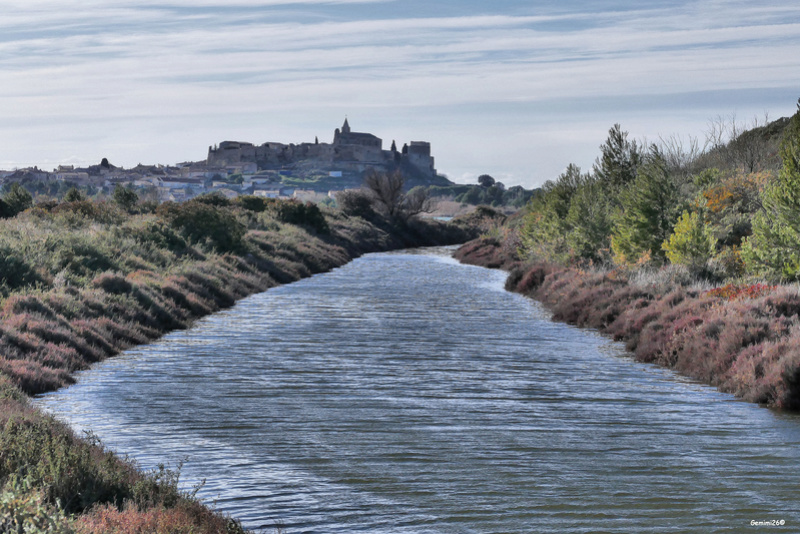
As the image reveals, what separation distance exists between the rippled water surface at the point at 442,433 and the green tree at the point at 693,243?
682cm

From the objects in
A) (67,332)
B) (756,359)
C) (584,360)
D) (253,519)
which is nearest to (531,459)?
(253,519)

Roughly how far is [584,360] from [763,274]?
7.25 meters

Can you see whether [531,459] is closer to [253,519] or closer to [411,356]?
[253,519]

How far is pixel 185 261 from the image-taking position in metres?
39.1

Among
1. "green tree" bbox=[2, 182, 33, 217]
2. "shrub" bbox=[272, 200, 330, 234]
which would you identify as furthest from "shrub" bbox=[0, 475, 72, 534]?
"shrub" bbox=[272, 200, 330, 234]

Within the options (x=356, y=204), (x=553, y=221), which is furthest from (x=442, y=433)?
(x=356, y=204)

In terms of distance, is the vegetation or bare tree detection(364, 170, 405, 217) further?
bare tree detection(364, 170, 405, 217)

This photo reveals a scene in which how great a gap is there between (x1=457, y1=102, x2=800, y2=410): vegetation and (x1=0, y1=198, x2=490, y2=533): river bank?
1204cm

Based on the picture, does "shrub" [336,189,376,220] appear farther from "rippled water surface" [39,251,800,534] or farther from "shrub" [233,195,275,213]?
"rippled water surface" [39,251,800,534]

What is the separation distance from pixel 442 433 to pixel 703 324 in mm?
9742

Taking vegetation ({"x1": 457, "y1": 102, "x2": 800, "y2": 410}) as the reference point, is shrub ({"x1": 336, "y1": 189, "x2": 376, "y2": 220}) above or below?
above

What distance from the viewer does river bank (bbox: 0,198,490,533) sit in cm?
839

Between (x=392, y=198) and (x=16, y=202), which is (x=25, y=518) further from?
(x=392, y=198)

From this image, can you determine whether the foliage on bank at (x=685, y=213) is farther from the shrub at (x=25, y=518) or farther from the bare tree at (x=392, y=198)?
the bare tree at (x=392, y=198)
